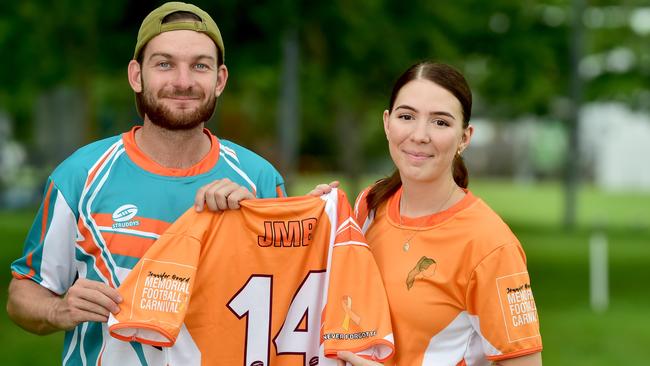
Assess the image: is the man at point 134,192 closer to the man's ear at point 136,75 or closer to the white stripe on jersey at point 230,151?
the man's ear at point 136,75

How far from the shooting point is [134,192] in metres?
3.74

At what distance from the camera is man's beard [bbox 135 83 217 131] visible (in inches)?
146

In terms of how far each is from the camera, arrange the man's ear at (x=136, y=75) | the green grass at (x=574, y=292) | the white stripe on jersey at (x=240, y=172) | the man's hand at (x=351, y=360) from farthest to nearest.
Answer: the green grass at (x=574, y=292) < the white stripe on jersey at (x=240, y=172) < the man's ear at (x=136, y=75) < the man's hand at (x=351, y=360)

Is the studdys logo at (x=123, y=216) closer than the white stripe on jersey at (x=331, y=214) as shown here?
Yes

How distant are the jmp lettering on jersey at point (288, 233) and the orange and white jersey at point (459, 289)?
316 millimetres

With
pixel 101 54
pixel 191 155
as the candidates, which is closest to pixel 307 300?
pixel 191 155

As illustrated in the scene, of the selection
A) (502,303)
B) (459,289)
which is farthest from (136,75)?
(502,303)

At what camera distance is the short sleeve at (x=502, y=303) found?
344cm

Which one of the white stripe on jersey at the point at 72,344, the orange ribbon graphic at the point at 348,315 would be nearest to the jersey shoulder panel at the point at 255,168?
the orange ribbon graphic at the point at 348,315

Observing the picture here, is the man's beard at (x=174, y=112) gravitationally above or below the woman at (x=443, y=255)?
above

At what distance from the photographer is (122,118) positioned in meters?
39.0

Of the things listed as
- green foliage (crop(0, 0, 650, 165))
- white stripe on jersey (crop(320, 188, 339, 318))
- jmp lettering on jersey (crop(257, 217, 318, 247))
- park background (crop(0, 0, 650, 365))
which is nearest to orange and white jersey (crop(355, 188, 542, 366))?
white stripe on jersey (crop(320, 188, 339, 318))

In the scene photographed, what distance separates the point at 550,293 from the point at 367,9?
5.80 metres

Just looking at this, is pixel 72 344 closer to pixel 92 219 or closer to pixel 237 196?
pixel 92 219
